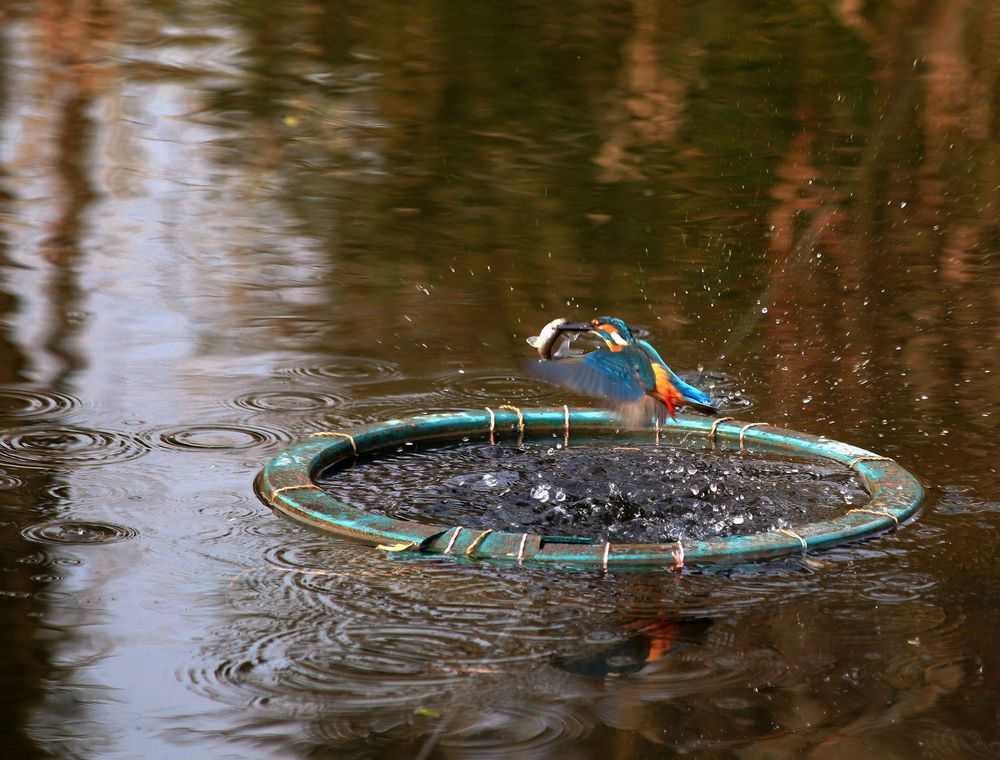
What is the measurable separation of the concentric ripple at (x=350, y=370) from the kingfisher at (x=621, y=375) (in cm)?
137

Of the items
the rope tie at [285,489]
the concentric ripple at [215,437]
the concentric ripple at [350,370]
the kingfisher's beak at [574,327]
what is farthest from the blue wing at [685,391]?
the concentric ripple at [350,370]

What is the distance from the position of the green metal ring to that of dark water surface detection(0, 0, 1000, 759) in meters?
0.06

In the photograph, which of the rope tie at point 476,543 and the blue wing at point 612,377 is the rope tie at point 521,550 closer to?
the rope tie at point 476,543

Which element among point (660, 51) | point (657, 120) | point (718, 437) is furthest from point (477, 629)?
point (660, 51)

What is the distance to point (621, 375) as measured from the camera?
3.70 m

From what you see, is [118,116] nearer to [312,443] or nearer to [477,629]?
[312,443]

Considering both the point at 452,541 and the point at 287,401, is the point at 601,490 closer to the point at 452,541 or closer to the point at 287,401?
the point at 452,541

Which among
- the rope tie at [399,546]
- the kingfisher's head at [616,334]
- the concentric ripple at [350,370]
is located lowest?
the concentric ripple at [350,370]

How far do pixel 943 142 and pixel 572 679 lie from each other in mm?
6515

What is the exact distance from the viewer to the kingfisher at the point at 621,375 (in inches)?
144

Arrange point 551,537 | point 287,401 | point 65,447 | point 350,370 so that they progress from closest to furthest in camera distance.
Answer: point 551,537 < point 65,447 < point 287,401 < point 350,370

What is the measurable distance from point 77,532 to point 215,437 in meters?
0.84

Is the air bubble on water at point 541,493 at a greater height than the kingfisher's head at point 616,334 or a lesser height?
lesser

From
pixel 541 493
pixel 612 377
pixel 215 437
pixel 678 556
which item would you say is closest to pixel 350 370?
pixel 215 437
